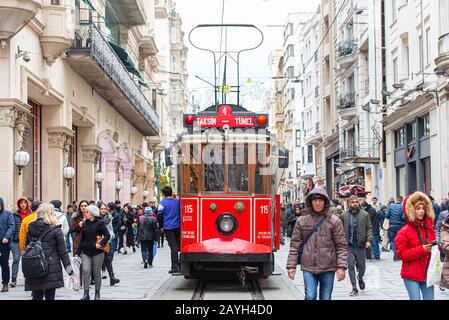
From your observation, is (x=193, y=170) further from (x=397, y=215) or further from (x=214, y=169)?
(x=397, y=215)

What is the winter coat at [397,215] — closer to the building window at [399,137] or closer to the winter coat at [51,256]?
the winter coat at [51,256]

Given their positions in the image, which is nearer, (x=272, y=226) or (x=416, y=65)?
(x=272, y=226)

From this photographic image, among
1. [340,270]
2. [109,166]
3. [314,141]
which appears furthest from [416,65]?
[314,141]

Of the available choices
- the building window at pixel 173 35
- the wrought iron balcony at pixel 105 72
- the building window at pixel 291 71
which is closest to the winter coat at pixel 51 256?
the wrought iron balcony at pixel 105 72

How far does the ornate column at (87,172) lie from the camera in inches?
1320

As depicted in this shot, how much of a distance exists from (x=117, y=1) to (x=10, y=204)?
2149 cm

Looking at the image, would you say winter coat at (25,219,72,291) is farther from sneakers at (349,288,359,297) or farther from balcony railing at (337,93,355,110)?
balcony railing at (337,93,355,110)

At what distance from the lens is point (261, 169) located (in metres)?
15.9

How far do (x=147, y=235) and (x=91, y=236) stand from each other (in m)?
7.49

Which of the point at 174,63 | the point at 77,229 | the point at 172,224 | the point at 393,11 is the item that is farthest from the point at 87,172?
the point at 174,63

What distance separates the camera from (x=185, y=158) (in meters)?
16.0

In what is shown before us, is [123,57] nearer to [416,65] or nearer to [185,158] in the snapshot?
[416,65]

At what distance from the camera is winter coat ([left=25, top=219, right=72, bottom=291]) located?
1059 centimetres

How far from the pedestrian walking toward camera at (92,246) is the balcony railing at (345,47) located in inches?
1304
